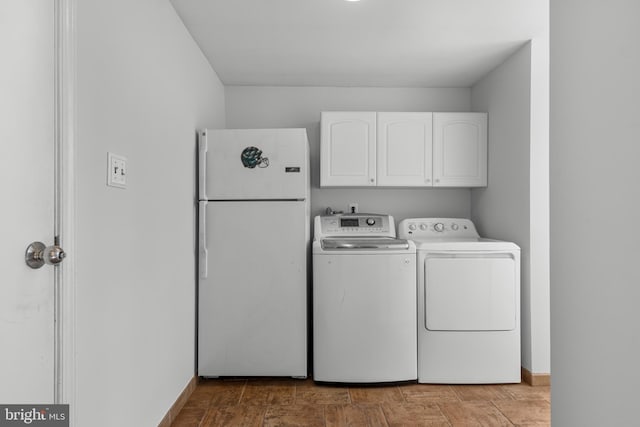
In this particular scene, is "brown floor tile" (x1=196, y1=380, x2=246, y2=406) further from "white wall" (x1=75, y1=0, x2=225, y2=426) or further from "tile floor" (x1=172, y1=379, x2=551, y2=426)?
"white wall" (x1=75, y1=0, x2=225, y2=426)

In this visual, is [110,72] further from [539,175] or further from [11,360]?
[539,175]

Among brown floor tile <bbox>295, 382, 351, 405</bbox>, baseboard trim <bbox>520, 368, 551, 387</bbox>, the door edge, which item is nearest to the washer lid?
brown floor tile <bbox>295, 382, 351, 405</bbox>

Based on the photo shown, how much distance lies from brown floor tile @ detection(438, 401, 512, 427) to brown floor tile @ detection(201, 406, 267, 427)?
1072 mm

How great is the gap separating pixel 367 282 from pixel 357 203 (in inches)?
43.6

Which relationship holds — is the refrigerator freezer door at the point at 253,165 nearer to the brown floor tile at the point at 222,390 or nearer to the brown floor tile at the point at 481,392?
the brown floor tile at the point at 222,390

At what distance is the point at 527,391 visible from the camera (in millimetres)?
2893

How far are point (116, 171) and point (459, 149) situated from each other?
269 cm

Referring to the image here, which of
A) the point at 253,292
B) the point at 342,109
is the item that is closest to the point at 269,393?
the point at 253,292

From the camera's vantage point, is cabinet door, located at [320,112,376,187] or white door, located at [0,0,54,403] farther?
cabinet door, located at [320,112,376,187]

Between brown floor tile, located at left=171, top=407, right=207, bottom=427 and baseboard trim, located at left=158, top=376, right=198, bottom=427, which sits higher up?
baseboard trim, located at left=158, top=376, right=198, bottom=427

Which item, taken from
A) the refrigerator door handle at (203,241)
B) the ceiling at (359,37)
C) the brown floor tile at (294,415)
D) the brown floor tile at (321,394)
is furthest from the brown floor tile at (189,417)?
the ceiling at (359,37)

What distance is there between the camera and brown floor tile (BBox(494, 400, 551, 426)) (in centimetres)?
247

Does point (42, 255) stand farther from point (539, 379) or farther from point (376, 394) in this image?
point (539, 379)

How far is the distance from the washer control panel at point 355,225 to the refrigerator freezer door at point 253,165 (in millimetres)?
556
